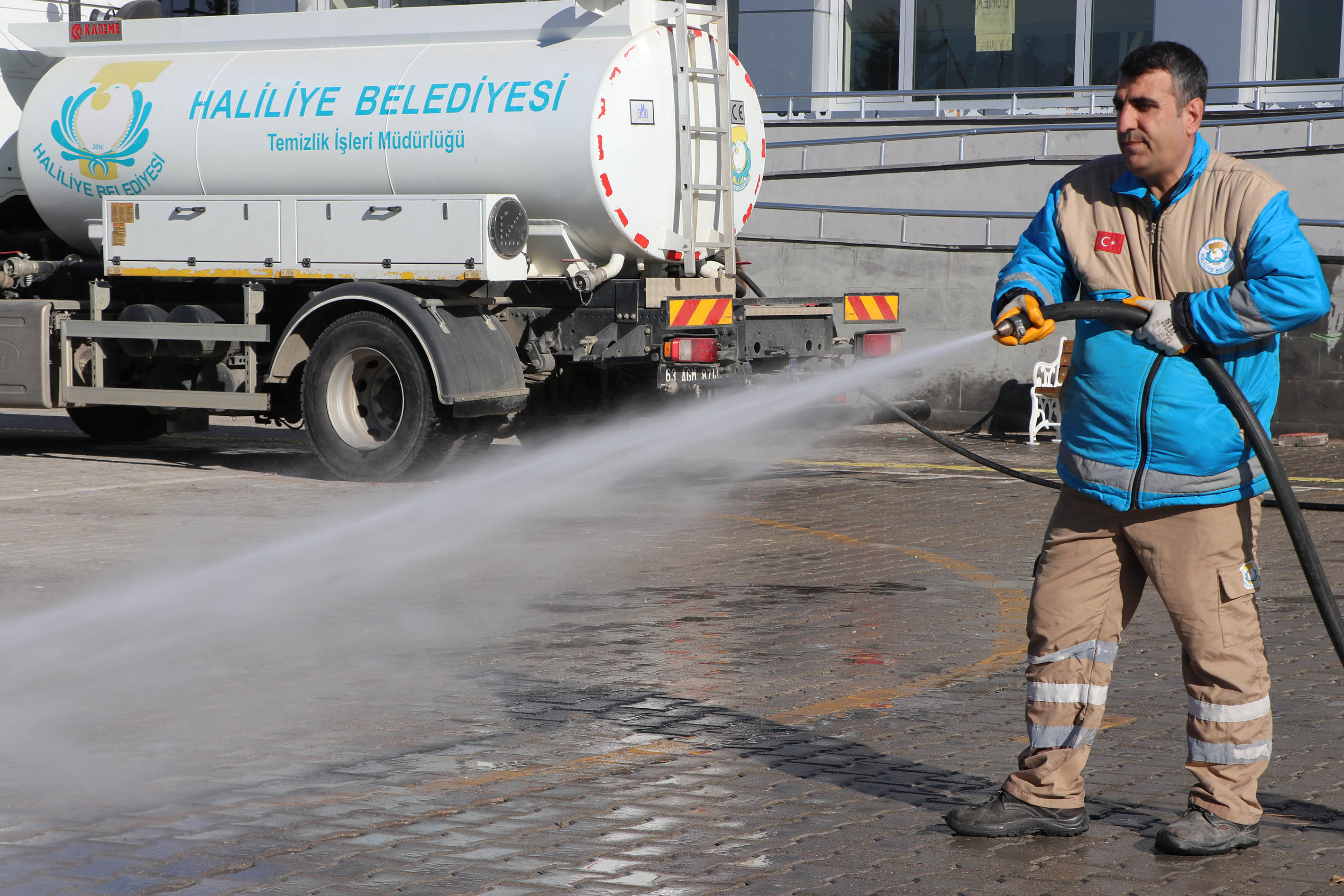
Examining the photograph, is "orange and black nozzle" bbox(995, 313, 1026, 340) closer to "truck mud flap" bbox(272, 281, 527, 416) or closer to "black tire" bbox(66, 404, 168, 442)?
"truck mud flap" bbox(272, 281, 527, 416)

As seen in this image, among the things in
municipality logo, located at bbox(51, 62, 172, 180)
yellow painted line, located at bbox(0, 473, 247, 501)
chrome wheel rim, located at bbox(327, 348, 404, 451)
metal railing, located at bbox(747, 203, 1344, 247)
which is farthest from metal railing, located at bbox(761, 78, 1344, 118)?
yellow painted line, located at bbox(0, 473, 247, 501)

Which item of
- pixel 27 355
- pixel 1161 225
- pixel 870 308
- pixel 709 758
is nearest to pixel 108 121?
pixel 27 355

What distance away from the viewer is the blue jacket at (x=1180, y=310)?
395 cm

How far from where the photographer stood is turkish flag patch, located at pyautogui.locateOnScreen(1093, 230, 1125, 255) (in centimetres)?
419

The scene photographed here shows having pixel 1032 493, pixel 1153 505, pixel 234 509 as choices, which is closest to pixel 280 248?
pixel 234 509

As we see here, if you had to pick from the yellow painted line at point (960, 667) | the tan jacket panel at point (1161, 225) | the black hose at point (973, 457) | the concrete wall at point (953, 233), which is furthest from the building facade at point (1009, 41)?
the tan jacket panel at point (1161, 225)

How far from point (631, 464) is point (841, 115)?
7.83 metres

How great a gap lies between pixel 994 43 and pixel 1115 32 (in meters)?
1.42

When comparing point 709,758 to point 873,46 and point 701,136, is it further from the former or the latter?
point 873,46

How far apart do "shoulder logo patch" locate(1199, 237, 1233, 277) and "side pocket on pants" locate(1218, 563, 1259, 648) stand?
28.9 inches

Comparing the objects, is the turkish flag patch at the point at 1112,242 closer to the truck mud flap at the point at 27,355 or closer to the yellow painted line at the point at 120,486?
the yellow painted line at the point at 120,486

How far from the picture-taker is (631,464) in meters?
13.4

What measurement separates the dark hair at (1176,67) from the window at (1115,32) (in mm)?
15043

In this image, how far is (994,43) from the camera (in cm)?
1933
